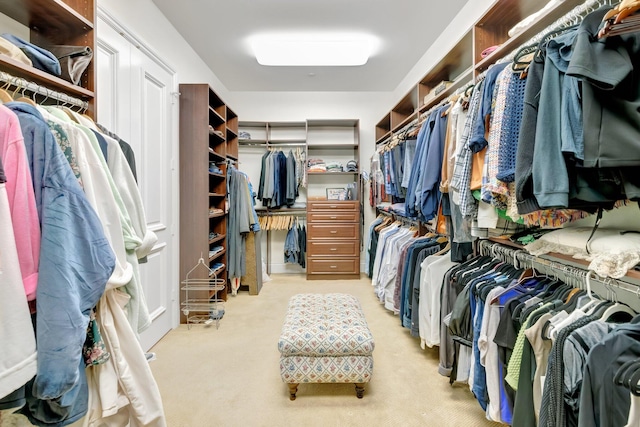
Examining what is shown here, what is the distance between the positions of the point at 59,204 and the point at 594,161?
148 cm

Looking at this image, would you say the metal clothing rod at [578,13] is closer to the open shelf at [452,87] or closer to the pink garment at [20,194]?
the open shelf at [452,87]

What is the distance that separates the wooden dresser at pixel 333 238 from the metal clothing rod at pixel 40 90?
2.99 metres

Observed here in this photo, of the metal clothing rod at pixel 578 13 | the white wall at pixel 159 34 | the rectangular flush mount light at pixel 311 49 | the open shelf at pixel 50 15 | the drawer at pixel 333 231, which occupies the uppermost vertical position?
the rectangular flush mount light at pixel 311 49

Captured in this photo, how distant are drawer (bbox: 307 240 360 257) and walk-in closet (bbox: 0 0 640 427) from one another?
1.31ft

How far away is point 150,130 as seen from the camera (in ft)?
8.05

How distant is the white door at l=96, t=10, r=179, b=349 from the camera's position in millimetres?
1976

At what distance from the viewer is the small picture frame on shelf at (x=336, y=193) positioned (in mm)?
4492

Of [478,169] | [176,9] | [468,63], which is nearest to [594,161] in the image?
[478,169]

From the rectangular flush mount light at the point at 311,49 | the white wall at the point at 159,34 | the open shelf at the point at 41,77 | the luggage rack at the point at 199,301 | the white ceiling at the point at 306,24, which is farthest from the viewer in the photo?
the rectangular flush mount light at the point at 311,49

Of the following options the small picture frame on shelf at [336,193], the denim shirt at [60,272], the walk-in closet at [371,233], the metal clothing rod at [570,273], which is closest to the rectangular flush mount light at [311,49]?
the walk-in closet at [371,233]

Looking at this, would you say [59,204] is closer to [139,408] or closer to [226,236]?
[139,408]

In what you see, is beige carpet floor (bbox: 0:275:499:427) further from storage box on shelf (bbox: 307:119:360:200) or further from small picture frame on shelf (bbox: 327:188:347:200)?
storage box on shelf (bbox: 307:119:360:200)

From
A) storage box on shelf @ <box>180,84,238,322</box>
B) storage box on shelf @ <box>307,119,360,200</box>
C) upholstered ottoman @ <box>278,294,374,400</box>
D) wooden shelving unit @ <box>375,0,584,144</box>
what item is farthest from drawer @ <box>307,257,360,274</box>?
upholstered ottoman @ <box>278,294,374,400</box>

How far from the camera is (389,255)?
2.96 metres
